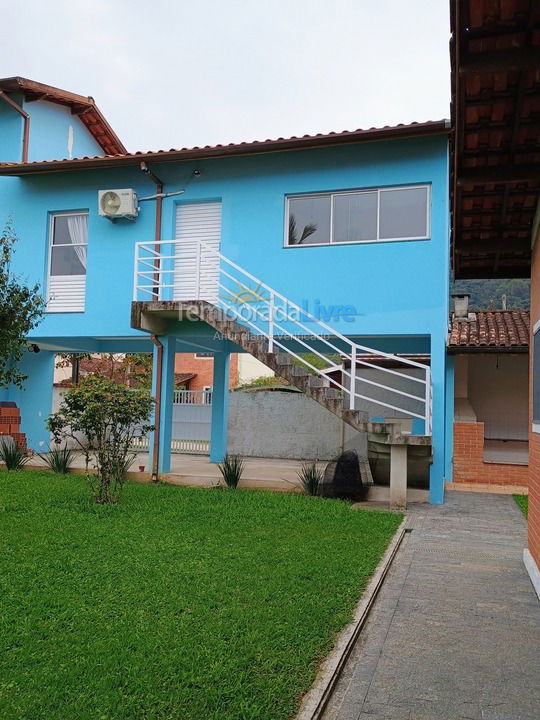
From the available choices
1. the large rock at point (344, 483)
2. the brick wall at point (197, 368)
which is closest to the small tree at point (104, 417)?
the large rock at point (344, 483)

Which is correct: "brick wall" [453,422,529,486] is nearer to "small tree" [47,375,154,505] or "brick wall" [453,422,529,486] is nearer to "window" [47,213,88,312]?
"small tree" [47,375,154,505]

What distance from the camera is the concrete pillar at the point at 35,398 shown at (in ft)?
55.0

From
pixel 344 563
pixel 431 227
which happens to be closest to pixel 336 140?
pixel 431 227

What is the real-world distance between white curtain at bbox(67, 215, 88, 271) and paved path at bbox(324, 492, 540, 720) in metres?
9.50

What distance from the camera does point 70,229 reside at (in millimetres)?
14383

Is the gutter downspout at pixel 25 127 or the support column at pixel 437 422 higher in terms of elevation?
the gutter downspout at pixel 25 127

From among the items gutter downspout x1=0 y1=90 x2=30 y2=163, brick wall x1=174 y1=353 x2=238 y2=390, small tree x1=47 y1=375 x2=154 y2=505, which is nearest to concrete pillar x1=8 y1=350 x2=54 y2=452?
gutter downspout x1=0 y1=90 x2=30 y2=163

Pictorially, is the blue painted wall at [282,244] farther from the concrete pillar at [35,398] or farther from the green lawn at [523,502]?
the concrete pillar at [35,398]

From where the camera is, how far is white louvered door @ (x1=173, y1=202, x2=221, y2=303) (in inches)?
512

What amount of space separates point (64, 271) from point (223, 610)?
1091cm

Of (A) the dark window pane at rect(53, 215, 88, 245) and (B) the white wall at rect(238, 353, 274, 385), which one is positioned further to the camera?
(B) the white wall at rect(238, 353, 274, 385)

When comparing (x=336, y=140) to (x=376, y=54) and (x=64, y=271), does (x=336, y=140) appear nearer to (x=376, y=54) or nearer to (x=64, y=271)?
(x=376, y=54)

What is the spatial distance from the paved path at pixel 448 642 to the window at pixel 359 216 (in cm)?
606

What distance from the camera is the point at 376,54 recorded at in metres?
15.1
